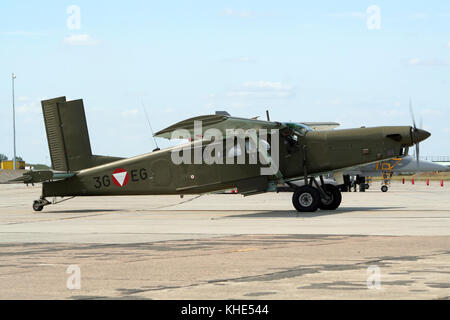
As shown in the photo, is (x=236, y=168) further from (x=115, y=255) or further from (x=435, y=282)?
(x=435, y=282)

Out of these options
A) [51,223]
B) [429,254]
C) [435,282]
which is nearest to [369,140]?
[51,223]

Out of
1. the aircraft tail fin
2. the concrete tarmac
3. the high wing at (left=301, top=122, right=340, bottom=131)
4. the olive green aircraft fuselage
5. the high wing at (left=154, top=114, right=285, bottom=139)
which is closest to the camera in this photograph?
the concrete tarmac

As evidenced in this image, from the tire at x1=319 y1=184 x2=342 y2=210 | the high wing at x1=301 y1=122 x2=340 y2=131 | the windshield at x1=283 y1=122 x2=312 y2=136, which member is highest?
the high wing at x1=301 y1=122 x2=340 y2=131

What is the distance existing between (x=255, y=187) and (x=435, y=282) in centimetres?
1443

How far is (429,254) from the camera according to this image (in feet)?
35.5

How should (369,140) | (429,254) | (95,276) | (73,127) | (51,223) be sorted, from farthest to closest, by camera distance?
(73,127)
(369,140)
(51,223)
(429,254)
(95,276)

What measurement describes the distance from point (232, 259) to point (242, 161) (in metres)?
12.0

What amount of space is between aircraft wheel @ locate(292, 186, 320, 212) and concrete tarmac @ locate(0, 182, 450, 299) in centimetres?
285

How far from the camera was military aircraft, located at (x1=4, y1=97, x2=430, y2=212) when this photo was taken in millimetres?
21656

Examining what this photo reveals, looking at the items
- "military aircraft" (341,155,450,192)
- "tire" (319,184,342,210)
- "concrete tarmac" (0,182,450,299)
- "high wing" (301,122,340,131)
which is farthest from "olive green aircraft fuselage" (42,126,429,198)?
"military aircraft" (341,155,450,192)

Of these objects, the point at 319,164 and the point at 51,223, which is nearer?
the point at 51,223

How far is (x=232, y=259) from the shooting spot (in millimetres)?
10641

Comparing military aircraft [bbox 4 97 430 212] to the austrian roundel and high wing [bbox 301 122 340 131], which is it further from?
high wing [bbox 301 122 340 131]
